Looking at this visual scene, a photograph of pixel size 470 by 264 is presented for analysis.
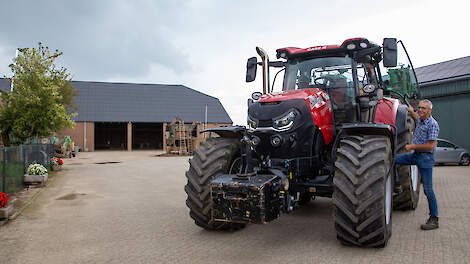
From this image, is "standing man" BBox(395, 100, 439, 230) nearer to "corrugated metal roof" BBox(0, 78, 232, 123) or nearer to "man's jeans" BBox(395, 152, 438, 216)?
"man's jeans" BBox(395, 152, 438, 216)

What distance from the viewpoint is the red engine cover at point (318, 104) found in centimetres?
507

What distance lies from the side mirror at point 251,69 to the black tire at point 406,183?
2623 mm

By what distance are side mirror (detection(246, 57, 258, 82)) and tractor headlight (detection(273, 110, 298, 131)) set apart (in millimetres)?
1444

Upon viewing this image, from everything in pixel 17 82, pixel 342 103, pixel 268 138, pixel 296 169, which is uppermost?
pixel 17 82

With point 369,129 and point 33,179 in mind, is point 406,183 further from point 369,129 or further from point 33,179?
point 33,179

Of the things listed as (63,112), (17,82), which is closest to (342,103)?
(63,112)

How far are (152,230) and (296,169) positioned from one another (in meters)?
2.52

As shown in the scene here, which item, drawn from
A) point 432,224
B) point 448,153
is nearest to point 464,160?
point 448,153

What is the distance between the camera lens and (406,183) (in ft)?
20.7

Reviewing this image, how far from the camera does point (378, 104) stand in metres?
5.97

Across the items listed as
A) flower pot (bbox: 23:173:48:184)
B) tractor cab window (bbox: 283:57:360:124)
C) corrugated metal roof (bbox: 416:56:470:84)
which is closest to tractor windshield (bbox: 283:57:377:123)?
tractor cab window (bbox: 283:57:360:124)

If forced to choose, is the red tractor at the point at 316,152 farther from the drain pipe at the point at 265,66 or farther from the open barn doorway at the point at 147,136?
the open barn doorway at the point at 147,136

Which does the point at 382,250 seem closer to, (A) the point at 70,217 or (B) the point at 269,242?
(B) the point at 269,242

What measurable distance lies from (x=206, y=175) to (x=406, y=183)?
3509 millimetres
